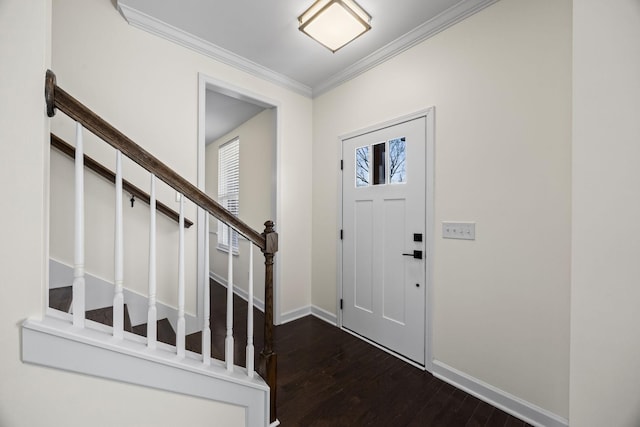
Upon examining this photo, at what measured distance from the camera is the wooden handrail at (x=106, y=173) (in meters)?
1.58

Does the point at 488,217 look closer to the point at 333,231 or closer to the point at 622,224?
the point at 622,224

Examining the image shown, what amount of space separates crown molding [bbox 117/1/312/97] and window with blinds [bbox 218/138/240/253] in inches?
62.0

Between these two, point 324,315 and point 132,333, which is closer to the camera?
point 132,333

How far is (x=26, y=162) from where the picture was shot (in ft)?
2.75

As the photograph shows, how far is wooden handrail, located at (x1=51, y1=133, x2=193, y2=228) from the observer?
1.58 m

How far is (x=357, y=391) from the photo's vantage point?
175 cm

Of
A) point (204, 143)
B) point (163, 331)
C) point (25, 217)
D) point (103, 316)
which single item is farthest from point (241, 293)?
point (25, 217)

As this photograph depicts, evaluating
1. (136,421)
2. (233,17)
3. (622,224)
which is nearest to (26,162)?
(136,421)

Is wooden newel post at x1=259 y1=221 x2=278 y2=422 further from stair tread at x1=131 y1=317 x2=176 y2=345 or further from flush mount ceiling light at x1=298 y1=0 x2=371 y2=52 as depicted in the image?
flush mount ceiling light at x1=298 y1=0 x2=371 y2=52

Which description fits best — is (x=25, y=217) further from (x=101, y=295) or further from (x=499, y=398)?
(x=499, y=398)

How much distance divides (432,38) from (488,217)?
1488mm

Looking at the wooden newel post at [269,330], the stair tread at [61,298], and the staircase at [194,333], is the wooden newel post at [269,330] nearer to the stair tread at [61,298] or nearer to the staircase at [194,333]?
the staircase at [194,333]

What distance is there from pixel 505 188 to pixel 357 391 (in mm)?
1725

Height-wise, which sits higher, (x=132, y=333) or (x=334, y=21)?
(x=334, y=21)
